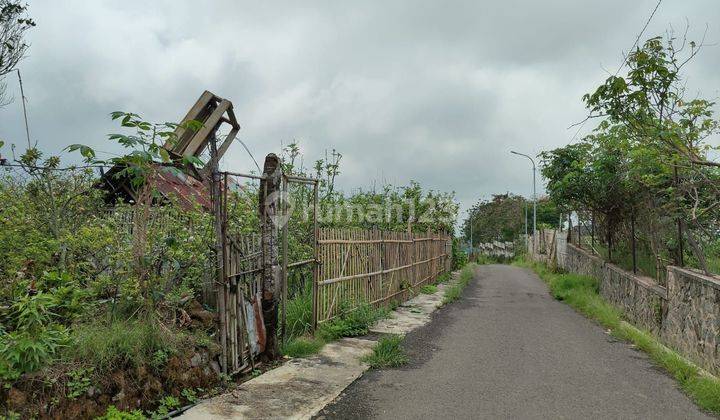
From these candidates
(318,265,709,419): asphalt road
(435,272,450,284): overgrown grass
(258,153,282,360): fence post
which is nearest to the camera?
(318,265,709,419): asphalt road

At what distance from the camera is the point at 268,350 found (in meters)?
6.49

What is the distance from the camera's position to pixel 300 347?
7066 millimetres

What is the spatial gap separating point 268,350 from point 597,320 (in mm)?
7628

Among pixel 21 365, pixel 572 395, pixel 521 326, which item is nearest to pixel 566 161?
pixel 521 326

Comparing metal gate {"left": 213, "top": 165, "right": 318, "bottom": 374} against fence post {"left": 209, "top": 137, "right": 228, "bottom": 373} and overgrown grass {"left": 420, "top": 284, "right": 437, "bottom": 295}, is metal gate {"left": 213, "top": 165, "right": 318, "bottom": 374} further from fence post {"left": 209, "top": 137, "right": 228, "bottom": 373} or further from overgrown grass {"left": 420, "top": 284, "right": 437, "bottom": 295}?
overgrown grass {"left": 420, "top": 284, "right": 437, "bottom": 295}

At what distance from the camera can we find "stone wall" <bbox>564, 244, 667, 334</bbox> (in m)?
9.43

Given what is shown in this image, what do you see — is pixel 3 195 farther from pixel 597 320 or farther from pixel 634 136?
pixel 597 320

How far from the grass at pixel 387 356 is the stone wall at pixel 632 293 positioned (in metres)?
5.12

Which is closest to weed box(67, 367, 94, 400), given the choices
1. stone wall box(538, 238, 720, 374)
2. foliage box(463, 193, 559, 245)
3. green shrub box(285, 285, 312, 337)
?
green shrub box(285, 285, 312, 337)

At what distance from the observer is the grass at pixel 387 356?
6828 mm

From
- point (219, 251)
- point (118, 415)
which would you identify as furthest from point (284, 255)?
point (118, 415)

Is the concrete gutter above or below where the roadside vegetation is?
below

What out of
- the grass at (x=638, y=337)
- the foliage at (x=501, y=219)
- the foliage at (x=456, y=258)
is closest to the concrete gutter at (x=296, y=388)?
the grass at (x=638, y=337)

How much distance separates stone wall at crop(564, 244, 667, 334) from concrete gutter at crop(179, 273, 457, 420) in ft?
17.6
